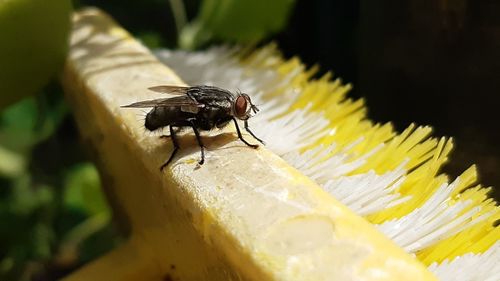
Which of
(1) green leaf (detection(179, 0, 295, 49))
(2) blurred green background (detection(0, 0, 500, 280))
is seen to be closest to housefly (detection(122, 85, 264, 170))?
(2) blurred green background (detection(0, 0, 500, 280))

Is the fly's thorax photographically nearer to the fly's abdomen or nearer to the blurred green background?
the fly's abdomen

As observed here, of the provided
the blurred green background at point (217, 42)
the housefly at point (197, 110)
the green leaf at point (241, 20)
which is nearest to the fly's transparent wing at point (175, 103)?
the housefly at point (197, 110)

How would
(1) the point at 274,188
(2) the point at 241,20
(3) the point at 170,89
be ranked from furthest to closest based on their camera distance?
1. (2) the point at 241,20
2. (3) the point at 170,89
3. (1) the point at 274,188

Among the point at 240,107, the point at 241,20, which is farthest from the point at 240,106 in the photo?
the point at 241,20

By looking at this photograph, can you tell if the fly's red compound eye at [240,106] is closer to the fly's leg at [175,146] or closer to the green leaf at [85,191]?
the fly's leg at [175,146]

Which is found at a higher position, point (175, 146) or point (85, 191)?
point (175, 146)

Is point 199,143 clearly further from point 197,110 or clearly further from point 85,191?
point 85,191
